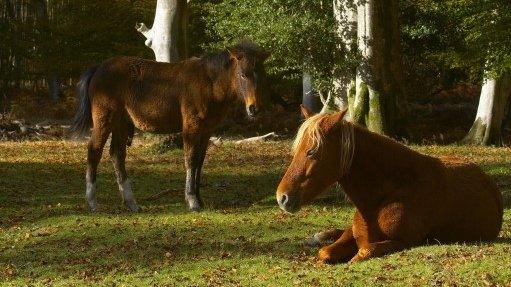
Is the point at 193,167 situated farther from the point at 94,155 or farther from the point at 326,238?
the point at 326,238

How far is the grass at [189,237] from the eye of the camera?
331 inches

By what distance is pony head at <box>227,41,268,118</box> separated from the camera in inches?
537

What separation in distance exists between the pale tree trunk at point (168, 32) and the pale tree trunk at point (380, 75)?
4.19 meters

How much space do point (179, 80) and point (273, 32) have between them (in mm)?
10501

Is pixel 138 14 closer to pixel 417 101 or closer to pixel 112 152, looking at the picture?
pixel 417 101

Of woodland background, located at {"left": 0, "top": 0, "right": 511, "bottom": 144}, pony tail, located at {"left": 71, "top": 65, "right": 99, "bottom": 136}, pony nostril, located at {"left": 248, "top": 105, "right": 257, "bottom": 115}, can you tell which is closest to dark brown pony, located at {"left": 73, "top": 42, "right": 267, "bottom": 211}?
pony tail, located at {"left": 71, "top": 65, "right": 99, "bottom": 136}

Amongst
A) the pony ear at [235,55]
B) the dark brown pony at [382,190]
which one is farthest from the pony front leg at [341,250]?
the pony ear at [235,55]

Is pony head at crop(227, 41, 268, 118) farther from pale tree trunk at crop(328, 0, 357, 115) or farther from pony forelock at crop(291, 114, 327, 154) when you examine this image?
pale tree trunk at crop(328, 0, 357, 115)

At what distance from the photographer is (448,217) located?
9094 mm

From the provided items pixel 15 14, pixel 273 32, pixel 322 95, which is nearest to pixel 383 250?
pixel 273 32

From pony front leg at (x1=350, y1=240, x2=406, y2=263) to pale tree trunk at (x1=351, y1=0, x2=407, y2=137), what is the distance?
42.2 feet

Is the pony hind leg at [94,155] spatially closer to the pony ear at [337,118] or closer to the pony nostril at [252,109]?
the pony nostril at [252,109]

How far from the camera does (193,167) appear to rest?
47.6 ft

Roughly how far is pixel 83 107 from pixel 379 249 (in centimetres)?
719
